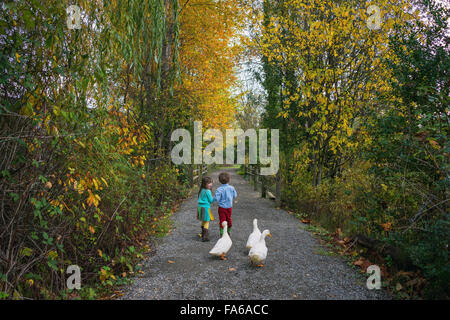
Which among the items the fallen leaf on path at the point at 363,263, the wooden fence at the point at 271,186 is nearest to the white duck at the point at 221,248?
the fallen leaf on path at the point at 363,263

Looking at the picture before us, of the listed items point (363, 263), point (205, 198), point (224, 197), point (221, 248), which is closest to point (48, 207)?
point (221, 248)

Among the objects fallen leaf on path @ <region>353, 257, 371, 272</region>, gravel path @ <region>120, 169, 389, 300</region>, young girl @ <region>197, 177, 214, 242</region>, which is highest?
young girl @ <region>197, 177, 214, 242</region>

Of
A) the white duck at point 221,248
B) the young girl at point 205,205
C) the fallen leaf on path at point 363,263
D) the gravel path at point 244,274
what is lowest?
the gravel path at point 244,274

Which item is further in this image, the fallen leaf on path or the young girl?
the young girl

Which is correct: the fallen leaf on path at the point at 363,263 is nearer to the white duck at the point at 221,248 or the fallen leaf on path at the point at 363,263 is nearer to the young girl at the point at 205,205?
the white duck at the point at 221,248

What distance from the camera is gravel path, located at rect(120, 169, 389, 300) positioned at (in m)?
3.36

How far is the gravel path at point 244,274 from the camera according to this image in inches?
132

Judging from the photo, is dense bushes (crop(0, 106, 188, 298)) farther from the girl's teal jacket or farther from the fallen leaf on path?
the fallen leaf on path

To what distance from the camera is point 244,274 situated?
3.96m

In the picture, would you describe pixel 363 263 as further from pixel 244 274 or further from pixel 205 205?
pixel 205 205

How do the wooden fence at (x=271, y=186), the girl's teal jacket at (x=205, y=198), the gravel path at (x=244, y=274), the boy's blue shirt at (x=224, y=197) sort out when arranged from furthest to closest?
the wooden fence at (x=271, y=186) → the girl's teal jacket at (x=205, y=198) → the boy's blue shirt at (x=224, y=197) → the gravel path at (x=244, y=274)

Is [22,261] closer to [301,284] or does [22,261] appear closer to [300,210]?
[301,284]

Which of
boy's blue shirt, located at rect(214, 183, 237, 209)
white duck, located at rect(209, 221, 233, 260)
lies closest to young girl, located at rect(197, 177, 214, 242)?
boy's blue shirt, located at rect(214, 183, 237, 209)
